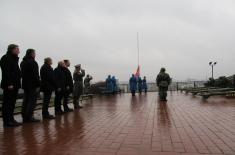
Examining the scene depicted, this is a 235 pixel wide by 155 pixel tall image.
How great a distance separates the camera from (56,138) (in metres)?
5.52

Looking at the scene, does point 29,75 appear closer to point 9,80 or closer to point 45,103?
point 9,80

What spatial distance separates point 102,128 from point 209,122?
243 cm

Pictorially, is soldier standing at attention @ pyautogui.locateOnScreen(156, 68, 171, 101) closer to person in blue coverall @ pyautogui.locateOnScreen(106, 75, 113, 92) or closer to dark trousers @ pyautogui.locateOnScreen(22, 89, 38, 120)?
dark trousers @ pyautogui.locateOnScreen(22, 89, 38, 120)

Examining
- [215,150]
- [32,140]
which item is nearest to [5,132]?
[32,140]

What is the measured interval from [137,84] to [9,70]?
58.4ft

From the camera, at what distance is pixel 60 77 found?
943cm

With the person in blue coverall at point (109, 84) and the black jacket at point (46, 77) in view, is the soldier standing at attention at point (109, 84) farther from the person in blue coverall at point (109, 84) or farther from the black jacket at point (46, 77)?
the black jacket at point (46, 77)

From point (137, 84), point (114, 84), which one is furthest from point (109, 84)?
point (137, 84)

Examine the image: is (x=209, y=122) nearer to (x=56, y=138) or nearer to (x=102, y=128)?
(x=102, y=128)

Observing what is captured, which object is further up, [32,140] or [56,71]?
[56,71]

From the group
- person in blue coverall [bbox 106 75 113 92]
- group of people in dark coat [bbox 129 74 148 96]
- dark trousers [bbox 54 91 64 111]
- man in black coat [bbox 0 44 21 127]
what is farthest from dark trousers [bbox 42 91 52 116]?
person in blue coverall [bbox 106 75 113 92]

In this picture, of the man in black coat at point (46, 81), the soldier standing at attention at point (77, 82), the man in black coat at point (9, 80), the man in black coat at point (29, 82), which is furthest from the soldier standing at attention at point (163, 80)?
the man in black coat at point (9, 80)

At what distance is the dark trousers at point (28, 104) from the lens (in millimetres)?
7625

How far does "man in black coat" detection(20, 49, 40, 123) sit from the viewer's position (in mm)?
7586
